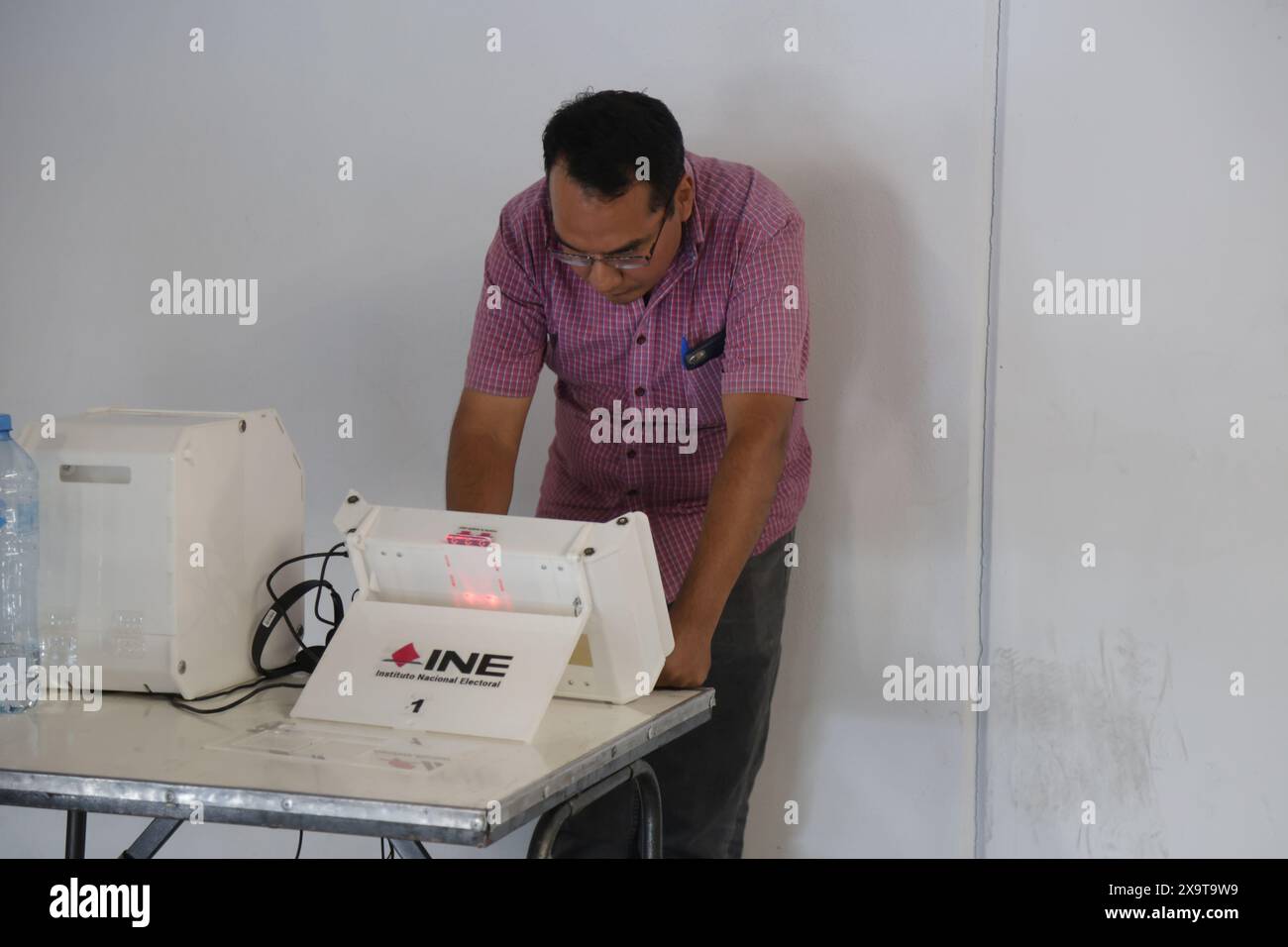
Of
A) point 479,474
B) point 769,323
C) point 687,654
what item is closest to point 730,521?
point 687,654

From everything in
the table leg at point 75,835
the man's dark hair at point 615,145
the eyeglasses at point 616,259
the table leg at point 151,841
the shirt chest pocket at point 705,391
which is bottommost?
the table leg at point 75,835

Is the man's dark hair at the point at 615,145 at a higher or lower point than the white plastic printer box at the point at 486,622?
higher

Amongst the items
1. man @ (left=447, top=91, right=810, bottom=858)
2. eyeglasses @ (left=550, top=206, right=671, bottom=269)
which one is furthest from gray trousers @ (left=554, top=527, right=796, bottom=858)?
eyeglasses @ (left=550, top=206, right=671, bottom=269)

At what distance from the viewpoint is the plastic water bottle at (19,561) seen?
1591 millimetres

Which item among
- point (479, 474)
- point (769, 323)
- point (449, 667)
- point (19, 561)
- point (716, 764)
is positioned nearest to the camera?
point (449, 667)

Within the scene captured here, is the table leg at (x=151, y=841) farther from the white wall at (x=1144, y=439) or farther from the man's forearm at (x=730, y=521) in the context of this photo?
the white wall at (x=1144, y=439)

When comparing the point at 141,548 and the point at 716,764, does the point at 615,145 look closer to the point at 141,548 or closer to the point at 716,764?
the point at 141,548

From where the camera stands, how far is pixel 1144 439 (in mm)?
2250

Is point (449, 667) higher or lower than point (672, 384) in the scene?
lower

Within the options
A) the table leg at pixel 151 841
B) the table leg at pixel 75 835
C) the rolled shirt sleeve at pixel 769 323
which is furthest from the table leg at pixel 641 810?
the table leg at pixel 75 835

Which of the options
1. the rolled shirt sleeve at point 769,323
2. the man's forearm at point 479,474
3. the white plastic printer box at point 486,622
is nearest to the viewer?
the white plastic printer box at point 486,622

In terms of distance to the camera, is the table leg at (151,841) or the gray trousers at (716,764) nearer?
the table leg at (151,841)

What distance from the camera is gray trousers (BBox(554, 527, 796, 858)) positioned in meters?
2.22

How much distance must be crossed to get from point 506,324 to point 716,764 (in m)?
0.84
